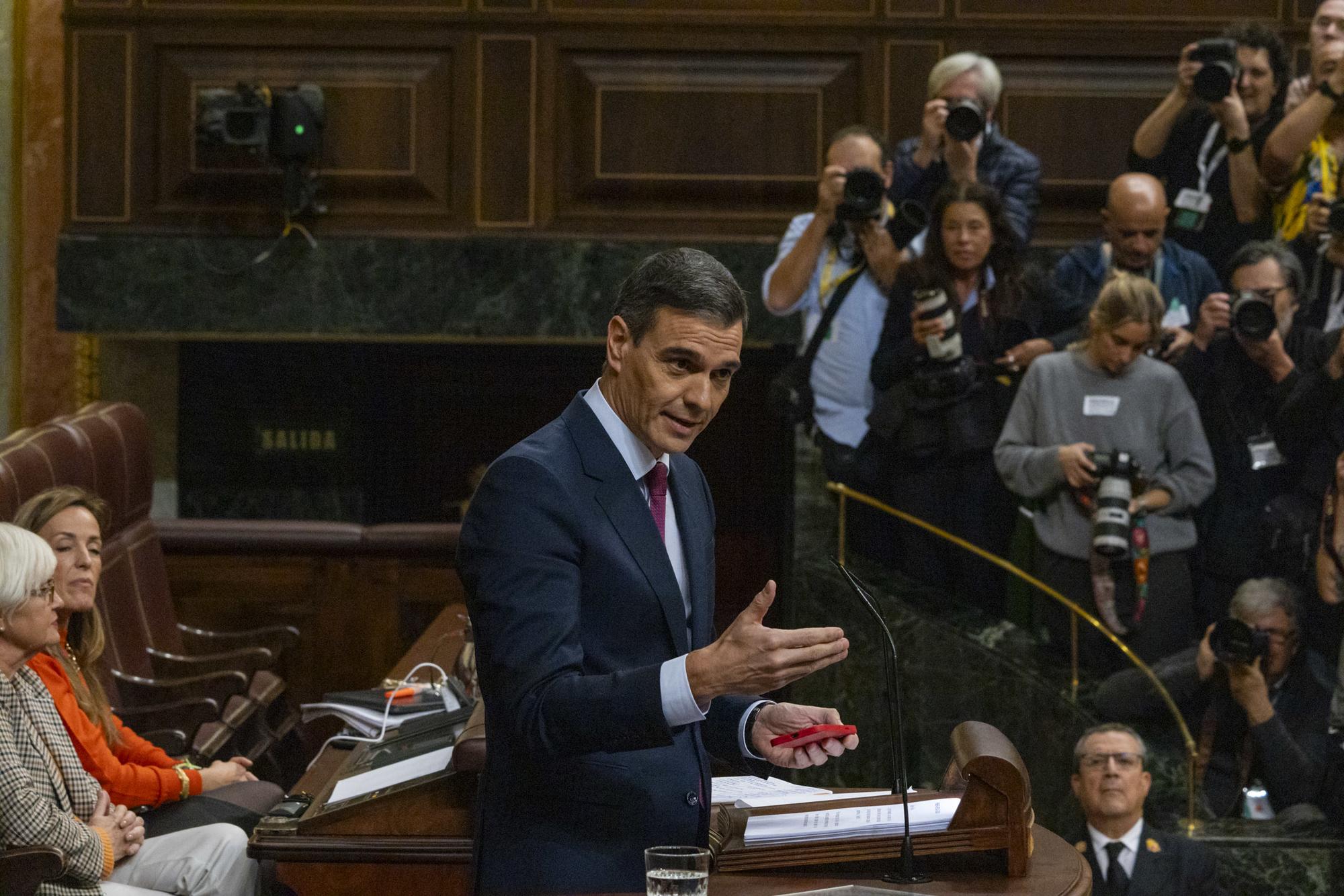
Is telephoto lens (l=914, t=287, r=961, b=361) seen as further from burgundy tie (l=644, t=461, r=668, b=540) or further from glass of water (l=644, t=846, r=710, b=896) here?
glass of water (l=644, t=846, r=710, b=896)

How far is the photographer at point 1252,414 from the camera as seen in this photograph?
4.48m

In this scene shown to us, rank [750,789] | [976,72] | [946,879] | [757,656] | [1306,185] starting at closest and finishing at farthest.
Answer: [757,656], [946,879], [750,789], [1306,185], [976,72]

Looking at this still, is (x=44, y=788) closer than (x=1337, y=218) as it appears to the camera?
Yes

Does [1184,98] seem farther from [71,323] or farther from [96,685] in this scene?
[71,323]

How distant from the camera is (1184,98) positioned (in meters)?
5.00

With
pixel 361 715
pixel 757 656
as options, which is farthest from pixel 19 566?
pixel 757 656

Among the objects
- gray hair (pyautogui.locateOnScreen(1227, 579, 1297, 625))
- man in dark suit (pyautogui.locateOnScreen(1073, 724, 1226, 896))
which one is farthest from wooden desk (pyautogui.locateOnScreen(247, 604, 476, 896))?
gray hair (pyautogui.locateOnScreen(1227, 579, 1297, 625))

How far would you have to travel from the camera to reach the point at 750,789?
2.33 meters

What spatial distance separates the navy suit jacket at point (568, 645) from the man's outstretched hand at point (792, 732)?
77 mm

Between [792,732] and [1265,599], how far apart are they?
9.37ft

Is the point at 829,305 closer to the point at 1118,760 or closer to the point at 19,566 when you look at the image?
the point at 1118,760

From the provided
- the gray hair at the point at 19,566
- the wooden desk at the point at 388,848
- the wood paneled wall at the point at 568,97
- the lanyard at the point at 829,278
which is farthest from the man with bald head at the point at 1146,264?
the gray hair at the point at 19,566

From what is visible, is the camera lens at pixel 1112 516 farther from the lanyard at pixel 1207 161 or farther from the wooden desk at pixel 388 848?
the wooden desk at pixel 388 848

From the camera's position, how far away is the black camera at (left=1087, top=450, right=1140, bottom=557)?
14.4ft
